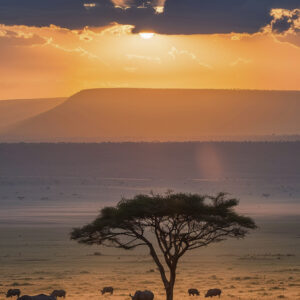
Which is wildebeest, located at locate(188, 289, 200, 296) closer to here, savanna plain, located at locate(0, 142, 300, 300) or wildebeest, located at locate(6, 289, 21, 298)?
savanna plain, located at locate(0, 142, 300, 300)

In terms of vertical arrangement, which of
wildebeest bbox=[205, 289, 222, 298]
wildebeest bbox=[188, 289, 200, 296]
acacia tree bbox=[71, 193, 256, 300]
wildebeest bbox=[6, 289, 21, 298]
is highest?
acacia tree bbox=[71, 193, 256, 300]

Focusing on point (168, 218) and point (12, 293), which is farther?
point (12, 293)

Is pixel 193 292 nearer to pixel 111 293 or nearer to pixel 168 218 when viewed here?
pixel 111 293

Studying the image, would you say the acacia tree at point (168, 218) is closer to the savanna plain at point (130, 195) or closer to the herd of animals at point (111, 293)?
the herd of animals at point (111, 293)

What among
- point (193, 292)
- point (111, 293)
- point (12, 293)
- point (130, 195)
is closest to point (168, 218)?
point (193, 292)

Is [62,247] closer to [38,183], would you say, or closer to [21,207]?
[21,207]

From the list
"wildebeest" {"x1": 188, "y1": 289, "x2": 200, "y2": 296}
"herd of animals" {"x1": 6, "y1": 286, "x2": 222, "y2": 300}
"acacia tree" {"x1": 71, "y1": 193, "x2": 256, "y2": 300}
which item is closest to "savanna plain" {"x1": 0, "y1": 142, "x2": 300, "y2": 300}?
"wildebeest" {"x1": 188, "y1": 289, "x2": 200, "y2": 296}

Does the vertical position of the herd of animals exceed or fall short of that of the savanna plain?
it falls short

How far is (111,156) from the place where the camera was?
179125mm

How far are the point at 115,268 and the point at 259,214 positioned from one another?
46381mm

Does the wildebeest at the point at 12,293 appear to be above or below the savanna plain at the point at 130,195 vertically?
below

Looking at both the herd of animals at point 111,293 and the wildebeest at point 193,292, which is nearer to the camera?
the herd of animals at point 111,293

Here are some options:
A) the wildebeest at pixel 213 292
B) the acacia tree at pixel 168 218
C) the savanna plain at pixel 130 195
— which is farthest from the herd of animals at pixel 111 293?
the acacia tree at pixel 168 218

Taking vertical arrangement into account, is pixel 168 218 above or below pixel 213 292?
above
